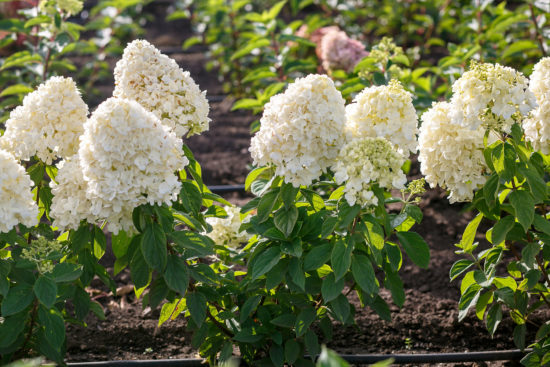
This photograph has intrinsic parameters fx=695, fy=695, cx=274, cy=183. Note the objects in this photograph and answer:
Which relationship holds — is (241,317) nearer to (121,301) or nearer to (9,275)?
(9,275)

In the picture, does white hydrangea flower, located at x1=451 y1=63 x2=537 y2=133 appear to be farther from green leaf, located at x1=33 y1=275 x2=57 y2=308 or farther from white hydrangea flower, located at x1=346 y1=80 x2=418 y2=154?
green leaf, located at x1=33 y1=275 x2=57 y2=308

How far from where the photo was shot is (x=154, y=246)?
1.98 metres

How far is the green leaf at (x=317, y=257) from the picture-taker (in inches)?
80.1

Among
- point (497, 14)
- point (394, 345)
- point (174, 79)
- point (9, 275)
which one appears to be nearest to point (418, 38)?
point (497, 14)

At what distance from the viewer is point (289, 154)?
1956 millimetres

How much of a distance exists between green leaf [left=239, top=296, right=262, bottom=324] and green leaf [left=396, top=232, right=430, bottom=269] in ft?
1.64

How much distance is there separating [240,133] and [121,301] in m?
2.14

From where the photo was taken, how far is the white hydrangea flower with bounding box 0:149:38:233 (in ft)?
6.19

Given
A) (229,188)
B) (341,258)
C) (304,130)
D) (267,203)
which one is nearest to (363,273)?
(341,258)

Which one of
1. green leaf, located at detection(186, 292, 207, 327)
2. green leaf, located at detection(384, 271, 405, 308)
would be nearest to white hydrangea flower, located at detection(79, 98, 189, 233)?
green leaf, located at detection(186, 292, 207, 327)

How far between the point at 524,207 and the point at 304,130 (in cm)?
71

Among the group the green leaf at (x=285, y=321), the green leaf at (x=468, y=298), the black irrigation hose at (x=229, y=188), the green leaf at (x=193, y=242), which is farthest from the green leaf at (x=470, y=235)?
the black irrigation hose at (x=229, y=188)

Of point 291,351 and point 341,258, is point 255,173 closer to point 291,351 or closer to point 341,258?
point 341,258

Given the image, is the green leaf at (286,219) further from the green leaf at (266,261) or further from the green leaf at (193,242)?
the green leaf at (193,242)
